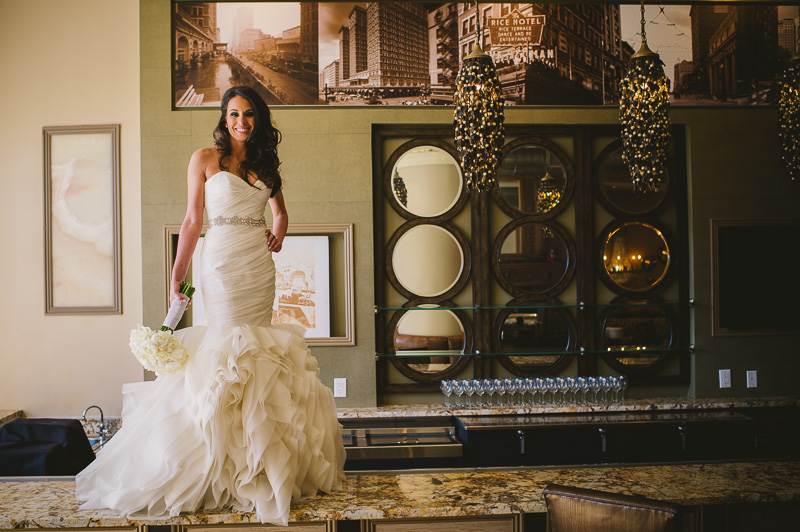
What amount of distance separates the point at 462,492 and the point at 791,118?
2.03 m

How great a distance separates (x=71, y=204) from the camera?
409 cm

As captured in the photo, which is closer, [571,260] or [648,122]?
[648,122]

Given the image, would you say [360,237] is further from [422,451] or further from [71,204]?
[71,204]

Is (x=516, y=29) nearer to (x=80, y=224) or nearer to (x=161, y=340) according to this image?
(x=80, y=224)

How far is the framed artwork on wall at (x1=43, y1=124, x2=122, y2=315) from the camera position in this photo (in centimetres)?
408

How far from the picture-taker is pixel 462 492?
184 centimetres

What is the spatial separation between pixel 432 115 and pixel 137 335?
108 inches

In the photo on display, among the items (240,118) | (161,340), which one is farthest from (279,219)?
(161,340)

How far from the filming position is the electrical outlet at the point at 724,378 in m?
4.16

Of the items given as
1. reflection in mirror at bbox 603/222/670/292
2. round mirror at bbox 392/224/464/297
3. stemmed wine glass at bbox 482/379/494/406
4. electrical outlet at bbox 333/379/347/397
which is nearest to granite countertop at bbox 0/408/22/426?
electrical outlet at bbox 333/379/347/397

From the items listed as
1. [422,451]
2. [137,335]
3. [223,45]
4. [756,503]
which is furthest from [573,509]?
[223,45]

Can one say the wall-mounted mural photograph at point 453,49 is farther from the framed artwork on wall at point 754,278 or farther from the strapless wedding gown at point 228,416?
the strapless wedding gown at point 228,416

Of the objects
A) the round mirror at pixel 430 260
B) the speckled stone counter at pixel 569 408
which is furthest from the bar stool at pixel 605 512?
the round mirror at pixel 430 260

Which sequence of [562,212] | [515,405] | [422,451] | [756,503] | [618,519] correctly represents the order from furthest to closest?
1. [562,212]
2. [515,405]
3. [422,451]
4. [756,503]
5. [618,519]
